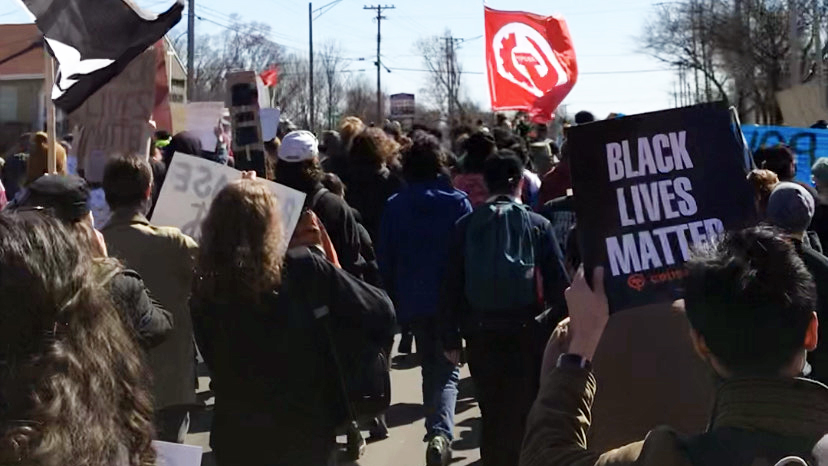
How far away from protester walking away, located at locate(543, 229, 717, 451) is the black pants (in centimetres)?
210

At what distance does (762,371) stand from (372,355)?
242 cm

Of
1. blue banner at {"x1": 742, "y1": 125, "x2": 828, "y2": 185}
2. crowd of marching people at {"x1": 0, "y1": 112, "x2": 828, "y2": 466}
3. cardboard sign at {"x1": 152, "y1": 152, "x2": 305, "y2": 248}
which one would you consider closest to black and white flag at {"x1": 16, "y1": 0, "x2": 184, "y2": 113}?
crowd of marching people at {"x1": 0, "y1": 112, "x2": 828, "y2": 466}

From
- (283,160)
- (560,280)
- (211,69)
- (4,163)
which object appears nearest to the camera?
(560,280)

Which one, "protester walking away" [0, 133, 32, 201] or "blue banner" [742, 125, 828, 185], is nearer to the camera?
"protester walking away" [0, 133, 32, 201]

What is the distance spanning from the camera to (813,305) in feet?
7.94

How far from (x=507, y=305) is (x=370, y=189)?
141 inches

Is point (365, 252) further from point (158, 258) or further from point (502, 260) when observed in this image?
point (158, 258)

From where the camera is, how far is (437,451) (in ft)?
22.6

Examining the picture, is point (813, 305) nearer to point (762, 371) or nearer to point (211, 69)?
point (762, 371)

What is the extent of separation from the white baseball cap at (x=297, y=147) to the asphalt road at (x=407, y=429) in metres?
1.82

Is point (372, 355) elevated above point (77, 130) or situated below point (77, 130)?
below

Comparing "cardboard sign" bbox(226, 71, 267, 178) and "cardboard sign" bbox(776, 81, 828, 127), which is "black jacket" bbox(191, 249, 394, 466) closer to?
"cardboard sign" bbox(226, 71, 267, 178)

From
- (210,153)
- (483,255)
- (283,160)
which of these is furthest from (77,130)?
(210,153)

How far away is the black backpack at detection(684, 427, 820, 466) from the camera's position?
2201 mm
